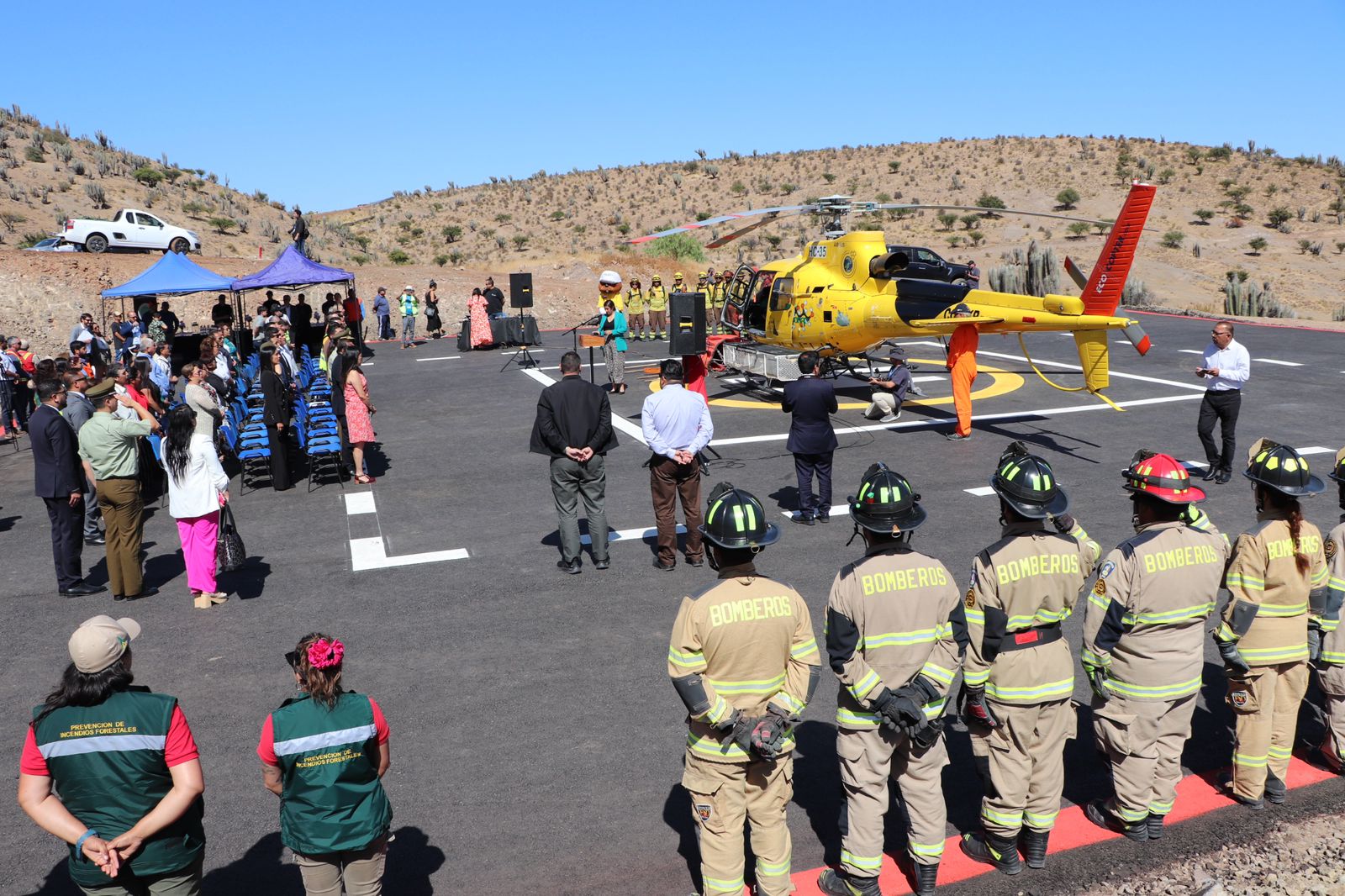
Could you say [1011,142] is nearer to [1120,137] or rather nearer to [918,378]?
[1120,137]

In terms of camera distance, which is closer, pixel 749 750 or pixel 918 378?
pixel 749 750

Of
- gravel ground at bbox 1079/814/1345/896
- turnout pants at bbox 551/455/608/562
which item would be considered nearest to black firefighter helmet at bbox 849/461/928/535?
gravel ground at bbox 1079/814/1345/896

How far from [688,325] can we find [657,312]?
15007mm

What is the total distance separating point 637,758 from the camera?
223 inches

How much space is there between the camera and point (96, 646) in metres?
3.37

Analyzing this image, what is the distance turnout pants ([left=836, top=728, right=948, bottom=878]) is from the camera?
4262mm

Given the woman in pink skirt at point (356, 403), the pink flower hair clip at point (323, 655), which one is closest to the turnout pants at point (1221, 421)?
the woman in pink skirt at point (356, 403)

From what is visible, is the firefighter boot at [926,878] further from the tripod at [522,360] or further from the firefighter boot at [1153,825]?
the tripod at [522,360]

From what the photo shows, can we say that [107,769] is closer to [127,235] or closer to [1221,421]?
[1221,421]

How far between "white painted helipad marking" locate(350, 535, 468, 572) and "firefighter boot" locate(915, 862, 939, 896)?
19.7ft

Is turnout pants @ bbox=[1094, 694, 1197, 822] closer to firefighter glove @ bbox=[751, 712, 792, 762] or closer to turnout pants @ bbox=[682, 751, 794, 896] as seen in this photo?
turnout pants @ bbox=[682, 751, 794, 896]

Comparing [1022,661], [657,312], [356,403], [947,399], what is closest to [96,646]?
[1022,661]

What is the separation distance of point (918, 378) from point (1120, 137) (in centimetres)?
7105

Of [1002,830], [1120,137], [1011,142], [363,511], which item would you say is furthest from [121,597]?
[1120,137]
